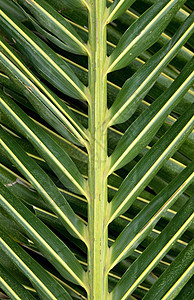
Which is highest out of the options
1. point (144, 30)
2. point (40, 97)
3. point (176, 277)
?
point (144, 30)

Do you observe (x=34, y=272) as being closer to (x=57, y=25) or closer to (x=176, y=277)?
(x=176, y=277)

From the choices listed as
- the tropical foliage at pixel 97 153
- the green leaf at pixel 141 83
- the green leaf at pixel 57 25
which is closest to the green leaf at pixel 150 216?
the tropical foliage at pixel 97 153

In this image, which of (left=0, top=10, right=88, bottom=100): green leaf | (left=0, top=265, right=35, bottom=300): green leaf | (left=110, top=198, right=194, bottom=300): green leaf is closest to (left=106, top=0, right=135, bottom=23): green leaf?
(left=0, top=10, right=88, bottom=100): green leaf

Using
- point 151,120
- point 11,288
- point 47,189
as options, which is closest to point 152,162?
point 151,120

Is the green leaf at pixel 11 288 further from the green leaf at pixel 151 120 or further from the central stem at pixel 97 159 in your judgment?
the green leaf at pixel 151 120

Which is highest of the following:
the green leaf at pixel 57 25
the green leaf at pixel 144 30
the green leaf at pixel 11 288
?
the green leaf at pixel 144 30

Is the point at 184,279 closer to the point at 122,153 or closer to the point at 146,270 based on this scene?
the point at 146,270

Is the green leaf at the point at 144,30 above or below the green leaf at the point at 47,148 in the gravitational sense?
above
